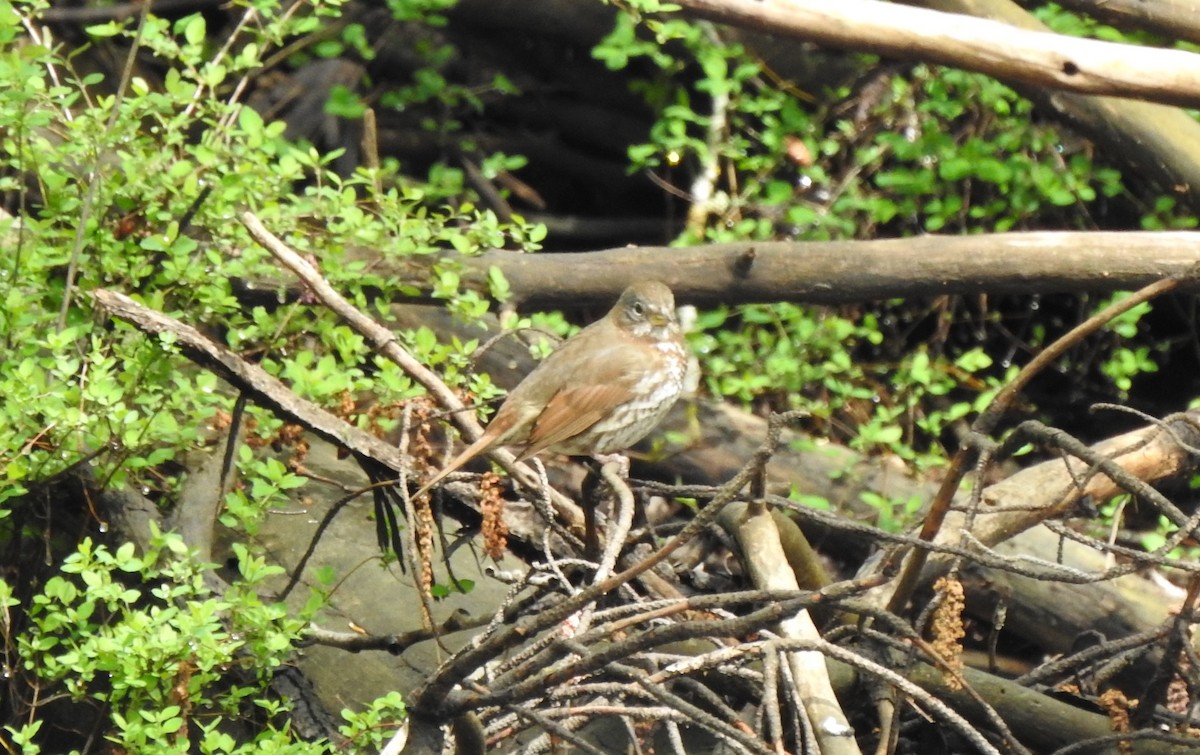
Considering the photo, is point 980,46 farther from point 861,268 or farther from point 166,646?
point 166,646

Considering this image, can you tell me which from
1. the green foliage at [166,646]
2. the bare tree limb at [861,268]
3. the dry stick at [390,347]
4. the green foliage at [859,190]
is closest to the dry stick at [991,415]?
the dry stick at [390,347]

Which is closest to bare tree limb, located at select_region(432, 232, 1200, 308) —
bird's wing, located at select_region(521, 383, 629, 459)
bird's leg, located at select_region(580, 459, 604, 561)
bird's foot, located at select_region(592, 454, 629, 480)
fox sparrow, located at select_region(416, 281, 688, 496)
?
fox sparrow, located at select_region(416, 281, 688, 496)

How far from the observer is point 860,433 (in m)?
5.50

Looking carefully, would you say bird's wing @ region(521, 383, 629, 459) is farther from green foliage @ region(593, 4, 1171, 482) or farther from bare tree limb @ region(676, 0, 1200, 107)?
green foliage @ region(593, 4, 1171, 482)

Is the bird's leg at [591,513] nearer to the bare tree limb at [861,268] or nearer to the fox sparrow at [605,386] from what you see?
the fox sparrow at [605,386]

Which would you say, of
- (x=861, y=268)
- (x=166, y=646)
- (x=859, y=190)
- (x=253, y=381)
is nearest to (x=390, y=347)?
(x=253, y=381)

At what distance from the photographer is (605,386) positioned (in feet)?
A: 12.7

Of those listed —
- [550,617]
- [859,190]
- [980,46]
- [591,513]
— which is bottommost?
[859,190]

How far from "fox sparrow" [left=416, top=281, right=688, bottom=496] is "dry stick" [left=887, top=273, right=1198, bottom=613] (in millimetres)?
855

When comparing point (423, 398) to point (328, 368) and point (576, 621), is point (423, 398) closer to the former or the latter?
point (328, 368)

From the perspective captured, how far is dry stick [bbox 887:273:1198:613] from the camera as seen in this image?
2887mm

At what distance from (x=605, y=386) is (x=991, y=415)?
115cm

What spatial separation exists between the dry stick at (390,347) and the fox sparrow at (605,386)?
11 cm

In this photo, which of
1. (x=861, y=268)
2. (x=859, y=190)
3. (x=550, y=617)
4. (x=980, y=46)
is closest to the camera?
(x=550, y=617)
